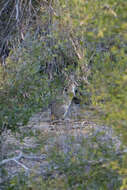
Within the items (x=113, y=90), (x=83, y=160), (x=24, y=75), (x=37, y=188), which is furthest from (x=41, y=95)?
(x=113, y=90)

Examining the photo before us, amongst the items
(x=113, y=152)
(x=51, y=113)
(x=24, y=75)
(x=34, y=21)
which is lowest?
(x=51, y=113)

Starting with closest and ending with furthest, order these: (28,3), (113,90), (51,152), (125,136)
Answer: (125,136) → (113,90) → (51,152) → (28,3)

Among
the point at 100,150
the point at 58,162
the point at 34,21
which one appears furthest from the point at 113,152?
the point at 34,21

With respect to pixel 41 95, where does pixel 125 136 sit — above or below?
above

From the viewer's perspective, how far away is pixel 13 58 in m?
5.33

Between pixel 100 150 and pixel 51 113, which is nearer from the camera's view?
pixel 100 150

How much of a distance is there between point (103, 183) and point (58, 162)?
0.62 metres

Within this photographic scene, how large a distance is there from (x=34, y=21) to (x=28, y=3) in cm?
37

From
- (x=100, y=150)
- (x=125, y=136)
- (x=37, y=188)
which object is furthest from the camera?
(x=100, y=150)

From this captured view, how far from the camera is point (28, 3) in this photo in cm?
761

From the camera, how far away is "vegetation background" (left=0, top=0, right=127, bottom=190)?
2.88 meters

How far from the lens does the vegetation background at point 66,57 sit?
2881 mm

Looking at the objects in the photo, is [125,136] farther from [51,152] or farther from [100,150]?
[51,152]

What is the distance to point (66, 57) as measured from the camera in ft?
24.0
